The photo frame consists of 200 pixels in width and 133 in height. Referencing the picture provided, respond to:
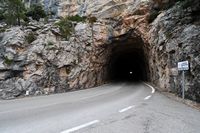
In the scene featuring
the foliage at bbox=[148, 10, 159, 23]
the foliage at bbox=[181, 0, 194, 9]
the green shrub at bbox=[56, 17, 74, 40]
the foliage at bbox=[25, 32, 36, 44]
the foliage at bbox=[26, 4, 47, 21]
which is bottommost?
the foliage at bbox=[25, 32, 36, 44]

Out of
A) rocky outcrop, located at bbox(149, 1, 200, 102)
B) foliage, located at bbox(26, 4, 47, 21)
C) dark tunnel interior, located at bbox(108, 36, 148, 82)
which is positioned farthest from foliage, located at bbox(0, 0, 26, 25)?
rocky outcrop, located at bbox(149, 1, 200, 102)

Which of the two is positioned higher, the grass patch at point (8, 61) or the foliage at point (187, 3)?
the foliage at point (187, 3)

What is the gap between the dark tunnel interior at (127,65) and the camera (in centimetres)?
3845

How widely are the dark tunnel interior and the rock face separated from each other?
432 centimetres

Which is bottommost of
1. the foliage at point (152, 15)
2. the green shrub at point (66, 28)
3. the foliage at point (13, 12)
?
the green shrub at point (66, 28)

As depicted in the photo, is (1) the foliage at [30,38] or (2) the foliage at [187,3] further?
(1) the foliage at [30,38]

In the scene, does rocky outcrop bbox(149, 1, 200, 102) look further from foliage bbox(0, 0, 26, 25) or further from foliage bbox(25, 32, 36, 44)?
foliage bbox(0, 0, 26, 25)

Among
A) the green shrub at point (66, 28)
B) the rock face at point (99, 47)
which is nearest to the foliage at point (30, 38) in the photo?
the rock face at point (99, 47)

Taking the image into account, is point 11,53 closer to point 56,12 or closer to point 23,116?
point 23,116

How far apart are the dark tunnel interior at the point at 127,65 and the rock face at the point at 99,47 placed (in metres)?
4.32

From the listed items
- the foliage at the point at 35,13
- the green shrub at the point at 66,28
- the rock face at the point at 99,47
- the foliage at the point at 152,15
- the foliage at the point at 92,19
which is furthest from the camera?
the foliage at the point at 35,13

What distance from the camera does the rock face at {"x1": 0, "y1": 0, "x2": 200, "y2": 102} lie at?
18875 millimetres

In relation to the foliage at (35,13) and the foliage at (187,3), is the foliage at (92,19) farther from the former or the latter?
the foliage at (187,3)

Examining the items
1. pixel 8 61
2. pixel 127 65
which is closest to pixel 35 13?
pixel 8 61
